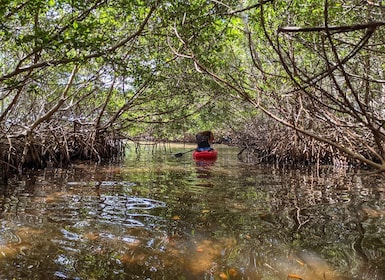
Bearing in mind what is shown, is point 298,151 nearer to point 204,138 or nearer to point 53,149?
point 204,138

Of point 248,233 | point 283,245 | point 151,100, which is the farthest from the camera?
point 151,100

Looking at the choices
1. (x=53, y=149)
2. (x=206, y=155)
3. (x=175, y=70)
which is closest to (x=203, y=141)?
(x=206, y=155)

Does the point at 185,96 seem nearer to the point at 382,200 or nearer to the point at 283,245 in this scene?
the point at 382,200

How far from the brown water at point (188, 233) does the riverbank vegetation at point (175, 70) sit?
76 cm

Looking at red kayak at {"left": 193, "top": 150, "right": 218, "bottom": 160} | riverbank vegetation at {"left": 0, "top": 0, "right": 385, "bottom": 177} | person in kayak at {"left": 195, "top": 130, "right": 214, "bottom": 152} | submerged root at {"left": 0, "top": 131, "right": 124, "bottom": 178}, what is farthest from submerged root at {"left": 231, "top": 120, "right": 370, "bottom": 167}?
submerged root at {"left": 0, "top": 131, "right": 124, "bottom": 178}

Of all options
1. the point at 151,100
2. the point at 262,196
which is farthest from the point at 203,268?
the point at 151,100

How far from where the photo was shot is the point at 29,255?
6.95ft

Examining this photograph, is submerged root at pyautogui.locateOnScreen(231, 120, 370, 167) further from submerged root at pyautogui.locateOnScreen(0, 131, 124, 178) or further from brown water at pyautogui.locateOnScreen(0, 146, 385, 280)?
submerged root at pyautogui.locateOnScreen(0, 131, 124, 178)

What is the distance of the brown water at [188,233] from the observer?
6.66 ft

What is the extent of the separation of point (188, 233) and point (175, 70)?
541 centimetres

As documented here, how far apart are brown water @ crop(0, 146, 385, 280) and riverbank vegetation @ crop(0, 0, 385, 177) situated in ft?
2.49

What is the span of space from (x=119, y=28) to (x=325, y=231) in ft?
16.6

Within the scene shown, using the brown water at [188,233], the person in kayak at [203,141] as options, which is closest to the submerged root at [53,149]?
the brown water at [188,233]

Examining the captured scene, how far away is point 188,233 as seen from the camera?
2.71 meters
